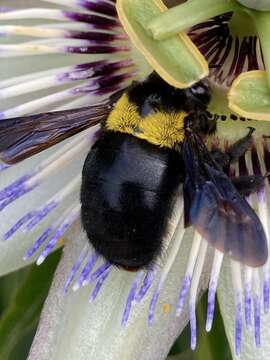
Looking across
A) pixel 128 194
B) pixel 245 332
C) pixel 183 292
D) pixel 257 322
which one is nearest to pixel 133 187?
pixel 128 194

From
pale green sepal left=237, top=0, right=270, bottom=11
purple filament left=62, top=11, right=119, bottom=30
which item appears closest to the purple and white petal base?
purple filament left=62, top=11, right=119, bottom=30

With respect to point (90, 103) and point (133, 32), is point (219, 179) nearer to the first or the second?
point (133, 32)

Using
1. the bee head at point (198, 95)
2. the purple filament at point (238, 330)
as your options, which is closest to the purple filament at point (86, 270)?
the purple filament at point (238, 330)

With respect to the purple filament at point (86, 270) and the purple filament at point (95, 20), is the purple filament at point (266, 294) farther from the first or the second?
the purple filament at point (95, 20)

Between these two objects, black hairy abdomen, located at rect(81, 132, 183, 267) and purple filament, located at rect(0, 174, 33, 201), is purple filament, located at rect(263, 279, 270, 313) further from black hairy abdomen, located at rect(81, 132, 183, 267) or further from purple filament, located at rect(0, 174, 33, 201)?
purple filament, located at rect(0, 174, 33, 201)

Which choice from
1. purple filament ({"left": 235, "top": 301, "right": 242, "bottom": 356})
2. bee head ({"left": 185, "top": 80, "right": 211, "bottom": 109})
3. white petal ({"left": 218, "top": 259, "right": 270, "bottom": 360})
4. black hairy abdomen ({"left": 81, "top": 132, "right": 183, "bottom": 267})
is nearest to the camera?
black hairy abdomen ({"left": 81, "top": 132, "right": 183, "bottom": 267})
